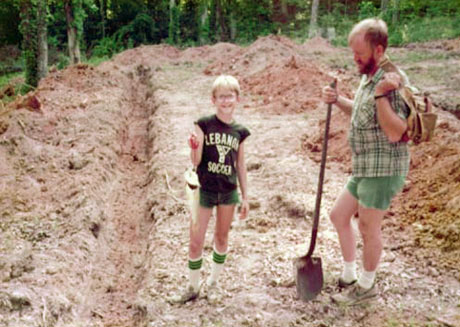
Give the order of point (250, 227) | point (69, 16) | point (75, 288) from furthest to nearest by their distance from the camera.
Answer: point (69, 16) → point (250, 227) → point (75, 288)

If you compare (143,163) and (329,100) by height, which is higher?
(329,100)

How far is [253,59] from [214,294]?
45.4ft

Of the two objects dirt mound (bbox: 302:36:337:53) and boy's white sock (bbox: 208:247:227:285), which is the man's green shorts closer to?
boy's white sock (bbox: 208:247:227:285)

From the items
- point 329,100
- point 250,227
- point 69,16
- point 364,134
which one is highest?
point 69,16

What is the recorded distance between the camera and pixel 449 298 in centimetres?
378

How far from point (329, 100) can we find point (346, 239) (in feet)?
3.57

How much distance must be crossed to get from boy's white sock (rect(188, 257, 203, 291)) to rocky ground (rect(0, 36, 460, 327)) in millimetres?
175

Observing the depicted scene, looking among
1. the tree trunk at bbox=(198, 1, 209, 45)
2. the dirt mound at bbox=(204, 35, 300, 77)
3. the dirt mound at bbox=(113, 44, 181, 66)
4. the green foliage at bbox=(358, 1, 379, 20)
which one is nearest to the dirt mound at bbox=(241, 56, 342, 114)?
the dirt mound at bbox=(204, 35, 300, 77)

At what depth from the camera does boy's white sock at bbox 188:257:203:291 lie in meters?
3.79

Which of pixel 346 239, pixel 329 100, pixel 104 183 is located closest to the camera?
pixel 329 100

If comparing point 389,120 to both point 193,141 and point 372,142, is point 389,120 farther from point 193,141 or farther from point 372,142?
point 193,141

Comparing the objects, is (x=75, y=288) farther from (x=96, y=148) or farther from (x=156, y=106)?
(x=156, y=106)

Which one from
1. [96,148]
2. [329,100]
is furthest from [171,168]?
[329,100]

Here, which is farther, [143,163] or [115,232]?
[143,163]
